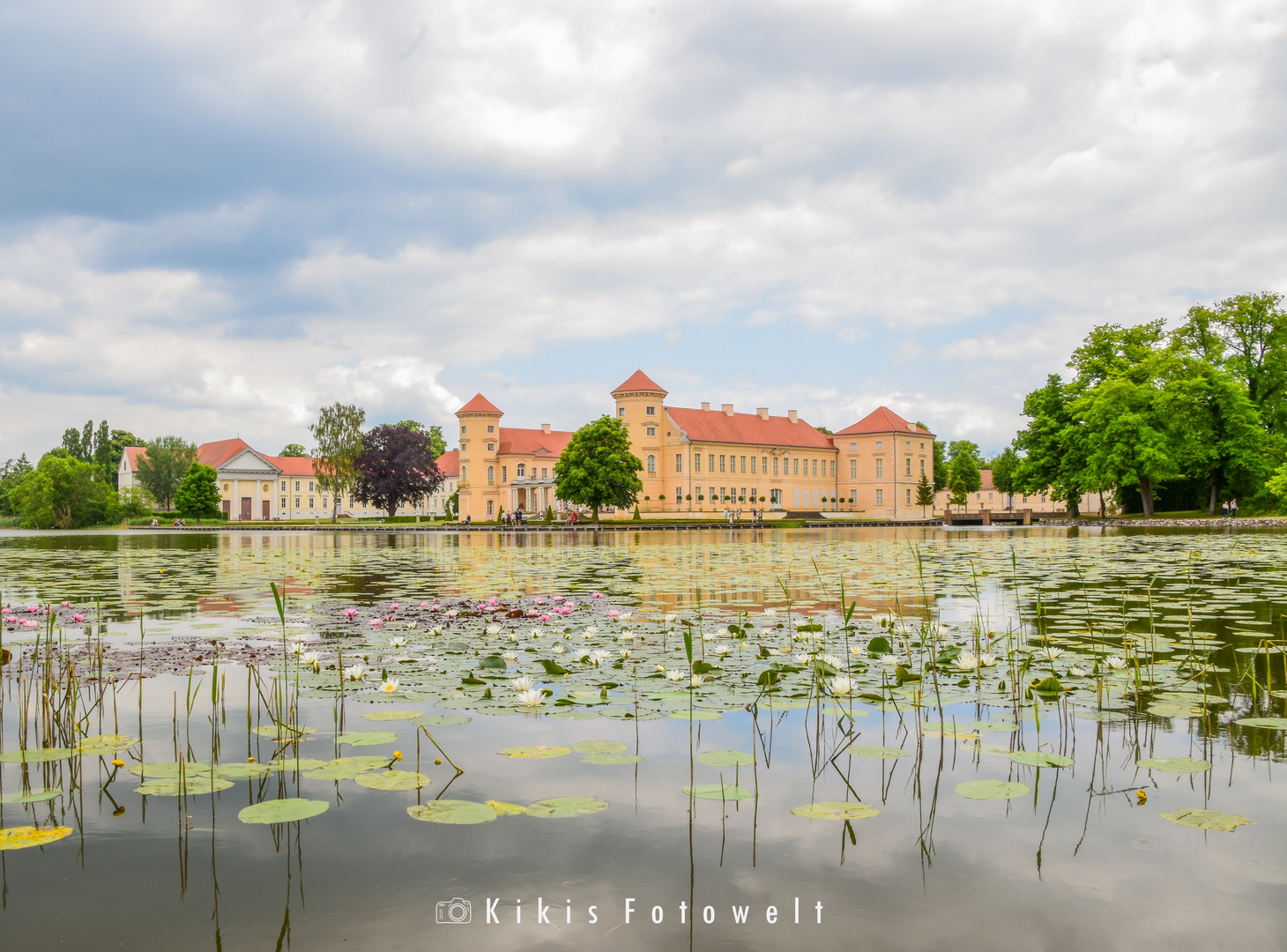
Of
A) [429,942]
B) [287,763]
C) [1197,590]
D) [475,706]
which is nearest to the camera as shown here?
[429,942]

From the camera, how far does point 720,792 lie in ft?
10.1

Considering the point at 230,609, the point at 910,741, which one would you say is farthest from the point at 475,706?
the point at 230,609

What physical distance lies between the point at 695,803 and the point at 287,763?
168 centimetres

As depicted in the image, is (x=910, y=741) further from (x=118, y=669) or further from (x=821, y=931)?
(x=118, y=669)

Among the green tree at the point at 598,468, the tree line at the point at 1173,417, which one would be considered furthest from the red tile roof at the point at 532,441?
the tree line at the point at 1173,417

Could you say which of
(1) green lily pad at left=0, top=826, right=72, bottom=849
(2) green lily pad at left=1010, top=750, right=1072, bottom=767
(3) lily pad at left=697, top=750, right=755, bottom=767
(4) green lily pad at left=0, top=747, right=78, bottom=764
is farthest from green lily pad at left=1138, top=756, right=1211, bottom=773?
(4) green lily pad at left=0, top=747, right=78, bottom=764

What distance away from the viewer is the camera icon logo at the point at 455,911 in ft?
7.30

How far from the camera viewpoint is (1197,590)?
10.1 m

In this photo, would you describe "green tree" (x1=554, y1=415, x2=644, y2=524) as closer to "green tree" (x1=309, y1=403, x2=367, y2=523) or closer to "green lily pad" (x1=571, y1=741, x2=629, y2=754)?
"green tree" (x1=309, y1=403, x2=367, y2=523)

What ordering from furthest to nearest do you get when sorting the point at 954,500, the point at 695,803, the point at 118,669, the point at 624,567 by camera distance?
1. the point at 954,500
2. the point at 624,567
3. the point at 118,669
4. the point at 695,803

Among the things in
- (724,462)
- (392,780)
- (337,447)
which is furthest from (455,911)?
(724,462)

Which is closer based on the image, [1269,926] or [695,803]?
[1269,926]

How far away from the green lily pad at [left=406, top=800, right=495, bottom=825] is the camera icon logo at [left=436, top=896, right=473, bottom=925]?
1.31ft

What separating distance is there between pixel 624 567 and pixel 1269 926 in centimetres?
1382
